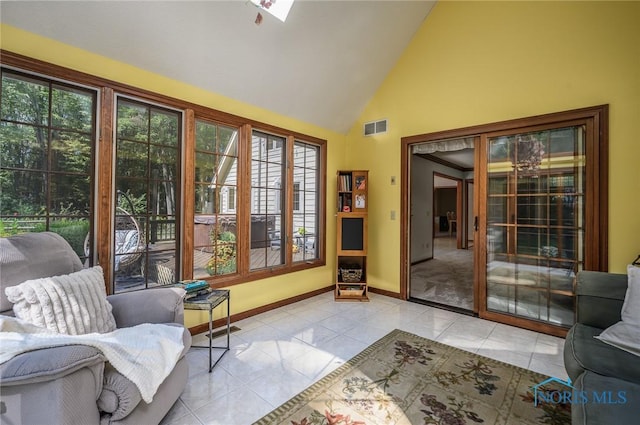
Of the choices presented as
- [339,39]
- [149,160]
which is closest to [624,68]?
[339,39]

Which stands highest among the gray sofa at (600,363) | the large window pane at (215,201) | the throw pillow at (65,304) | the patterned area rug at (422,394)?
the large window pane at (215,201)

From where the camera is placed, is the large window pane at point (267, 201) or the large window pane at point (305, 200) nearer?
the large window pane at point (267, 201)

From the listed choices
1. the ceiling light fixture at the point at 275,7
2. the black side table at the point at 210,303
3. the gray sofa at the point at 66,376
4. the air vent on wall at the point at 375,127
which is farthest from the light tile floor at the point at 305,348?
the ceiling light fixture at the point at 275,7

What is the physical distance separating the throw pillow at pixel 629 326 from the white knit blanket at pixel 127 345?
8.48 feet

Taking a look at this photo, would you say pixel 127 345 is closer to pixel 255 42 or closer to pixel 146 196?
pixel 146 196

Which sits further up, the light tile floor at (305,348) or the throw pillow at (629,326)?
the throw pillow at (629,326)

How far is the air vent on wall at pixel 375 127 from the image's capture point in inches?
161

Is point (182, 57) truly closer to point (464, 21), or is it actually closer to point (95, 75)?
point (95, 75)

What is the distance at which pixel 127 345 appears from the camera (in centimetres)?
141

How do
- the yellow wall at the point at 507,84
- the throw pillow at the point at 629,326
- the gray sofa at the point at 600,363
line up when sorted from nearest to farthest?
the gray sofa at the point at 600,363 < the throw pillow at the point at 629,326 < the yellow wall at the point at 507,84

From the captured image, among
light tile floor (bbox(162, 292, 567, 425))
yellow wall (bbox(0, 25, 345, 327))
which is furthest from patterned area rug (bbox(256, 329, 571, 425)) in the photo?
yellow wall (bbox(0, 25, 345, 327))

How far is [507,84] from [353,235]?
256 centimetres

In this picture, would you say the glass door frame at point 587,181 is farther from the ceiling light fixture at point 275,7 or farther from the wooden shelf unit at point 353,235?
the ceiling light fixture at point 275,7

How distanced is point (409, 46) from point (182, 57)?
2947mm
